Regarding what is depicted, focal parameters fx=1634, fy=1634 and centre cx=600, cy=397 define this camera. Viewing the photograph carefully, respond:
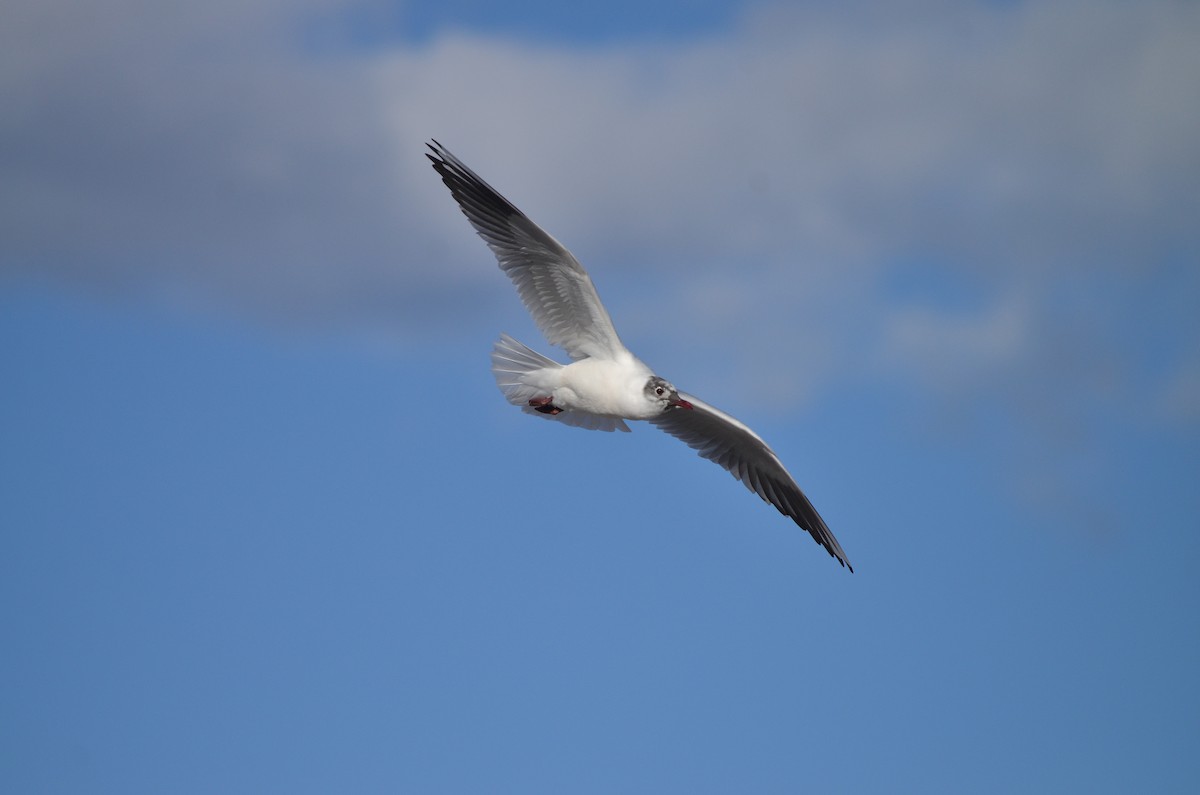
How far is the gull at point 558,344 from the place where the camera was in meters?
16.1

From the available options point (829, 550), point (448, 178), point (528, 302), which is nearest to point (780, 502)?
point (829, 550)

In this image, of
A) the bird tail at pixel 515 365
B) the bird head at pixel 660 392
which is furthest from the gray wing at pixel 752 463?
the bird tail at pixel 515 365

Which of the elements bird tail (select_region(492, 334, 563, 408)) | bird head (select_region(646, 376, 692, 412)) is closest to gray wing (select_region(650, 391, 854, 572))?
bird head (select_region(646, 376, 692, 412))

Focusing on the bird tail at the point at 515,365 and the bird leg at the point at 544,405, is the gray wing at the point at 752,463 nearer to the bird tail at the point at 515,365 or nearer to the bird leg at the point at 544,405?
the bird leg at the point at 544,405

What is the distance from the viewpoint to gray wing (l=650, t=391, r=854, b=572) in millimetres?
17672

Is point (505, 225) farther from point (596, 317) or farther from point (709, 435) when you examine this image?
point (709, 435)

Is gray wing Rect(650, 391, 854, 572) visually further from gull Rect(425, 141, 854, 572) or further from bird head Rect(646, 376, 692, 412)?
bird head Rect(646, 376, 692, 412)

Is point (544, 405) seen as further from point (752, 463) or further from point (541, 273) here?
point (752, 463)

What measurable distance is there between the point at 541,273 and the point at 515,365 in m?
1.02

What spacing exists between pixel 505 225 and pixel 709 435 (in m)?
3.40

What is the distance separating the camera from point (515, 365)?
54.4 ft

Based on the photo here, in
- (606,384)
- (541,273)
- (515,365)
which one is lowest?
(606,384)

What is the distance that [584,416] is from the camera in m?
16.8

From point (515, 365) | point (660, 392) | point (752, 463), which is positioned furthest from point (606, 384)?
point (752, 463)
